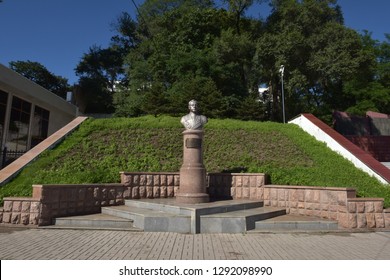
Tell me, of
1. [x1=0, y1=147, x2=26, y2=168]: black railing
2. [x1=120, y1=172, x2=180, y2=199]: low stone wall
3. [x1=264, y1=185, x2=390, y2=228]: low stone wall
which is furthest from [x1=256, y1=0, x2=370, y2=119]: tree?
[x1=0, y1=147, x2=26, y2=168]: black railing

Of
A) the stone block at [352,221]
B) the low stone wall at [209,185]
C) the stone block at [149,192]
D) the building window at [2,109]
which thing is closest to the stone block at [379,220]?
the stone block at [352,221]

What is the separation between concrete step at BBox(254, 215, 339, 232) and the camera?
7.84 meters

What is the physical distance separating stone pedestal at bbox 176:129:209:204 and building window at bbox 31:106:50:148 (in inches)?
726

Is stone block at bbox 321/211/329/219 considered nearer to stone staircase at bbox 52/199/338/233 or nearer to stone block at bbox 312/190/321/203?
stone block at bbox 312/190/321/203

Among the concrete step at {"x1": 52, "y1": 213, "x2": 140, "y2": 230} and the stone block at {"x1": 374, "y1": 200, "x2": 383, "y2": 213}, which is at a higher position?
the stone block at {"x1": 374, "y1": 200, "x2": 383, "y2": 213}

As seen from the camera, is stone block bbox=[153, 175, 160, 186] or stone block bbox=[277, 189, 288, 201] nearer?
stone block bbox=[277, 189, 288, 201]

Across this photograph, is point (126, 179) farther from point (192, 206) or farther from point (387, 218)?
point (387, 218)

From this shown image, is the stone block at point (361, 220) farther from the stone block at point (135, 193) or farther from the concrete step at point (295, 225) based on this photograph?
the stone block at point (135, 193)

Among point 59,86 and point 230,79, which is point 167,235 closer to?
point 230,79

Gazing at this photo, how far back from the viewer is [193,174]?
911cm

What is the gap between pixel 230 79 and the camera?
24.7m

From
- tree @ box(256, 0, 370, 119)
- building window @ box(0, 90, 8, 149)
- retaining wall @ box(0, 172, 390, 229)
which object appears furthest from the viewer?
tree @ box(256, 0, 370, 119)

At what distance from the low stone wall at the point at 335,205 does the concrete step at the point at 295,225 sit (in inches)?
16.4
